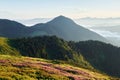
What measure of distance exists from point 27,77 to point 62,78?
25.5ft

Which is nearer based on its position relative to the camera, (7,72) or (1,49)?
(7,72)

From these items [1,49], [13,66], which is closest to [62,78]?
[13,66]

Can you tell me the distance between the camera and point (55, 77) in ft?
166

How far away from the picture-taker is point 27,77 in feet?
151

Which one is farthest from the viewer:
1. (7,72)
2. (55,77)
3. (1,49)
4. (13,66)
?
(1,49)

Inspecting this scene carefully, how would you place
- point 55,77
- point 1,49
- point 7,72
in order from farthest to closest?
point 1,49 < point 55,77 < point 7,72

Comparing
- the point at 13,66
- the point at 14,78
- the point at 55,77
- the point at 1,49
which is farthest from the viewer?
the point at 1,49

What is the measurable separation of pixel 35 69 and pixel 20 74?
6255 mm

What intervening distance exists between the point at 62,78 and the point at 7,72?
992 cm

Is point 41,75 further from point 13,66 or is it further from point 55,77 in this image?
point 13,66

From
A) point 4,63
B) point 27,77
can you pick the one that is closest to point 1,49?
point 4,63

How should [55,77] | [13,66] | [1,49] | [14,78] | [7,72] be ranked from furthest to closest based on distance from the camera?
1. [1,49]
2. [13,66]
3. [55,77]
4. [7,72]
5. [14,78]

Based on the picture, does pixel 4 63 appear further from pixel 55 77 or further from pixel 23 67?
pixel 55 77

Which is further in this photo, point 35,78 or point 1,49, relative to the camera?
point 1,49
